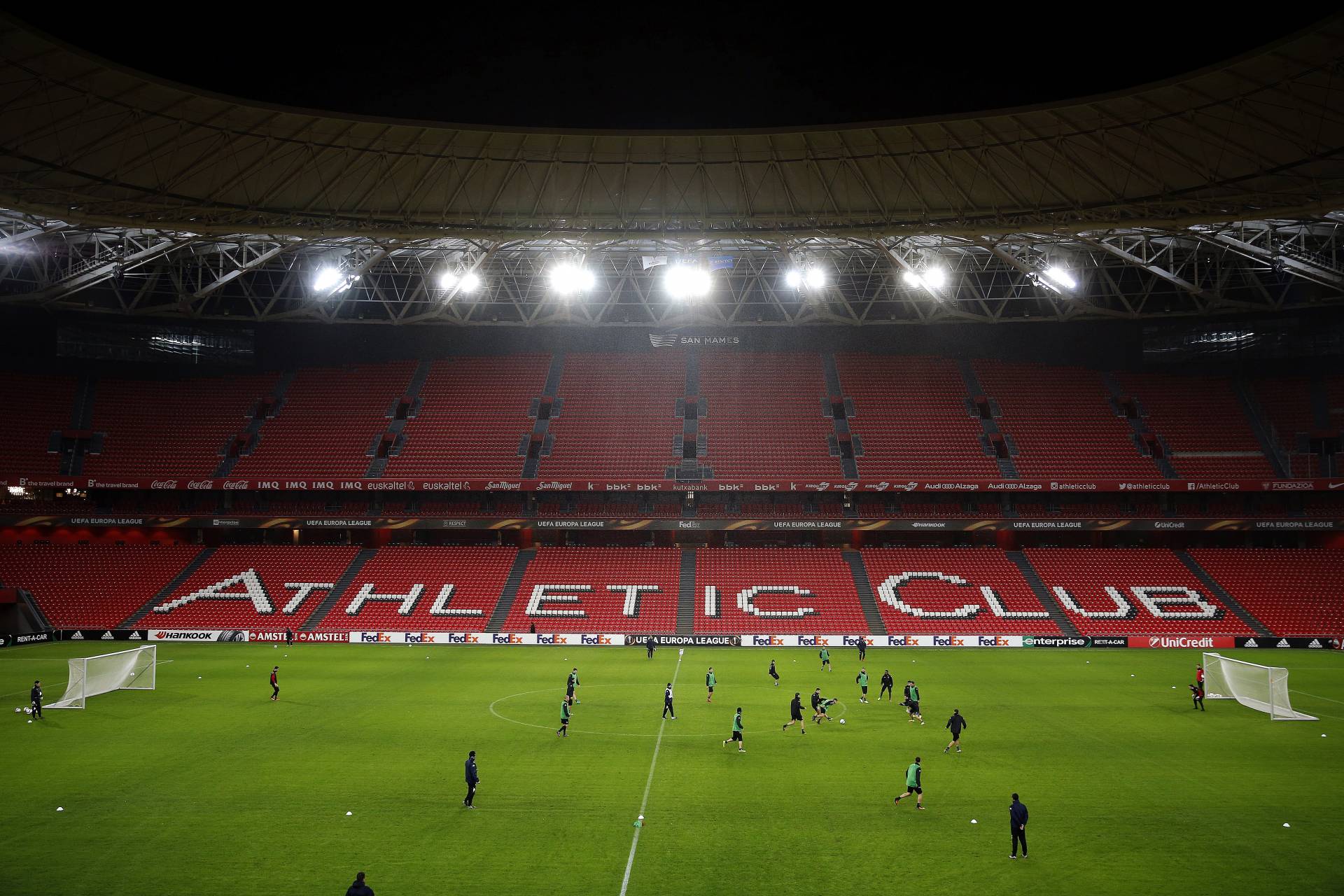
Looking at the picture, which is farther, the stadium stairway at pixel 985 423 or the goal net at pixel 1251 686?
the stadium stairway at pixel 985 423

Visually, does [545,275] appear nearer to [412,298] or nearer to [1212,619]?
[412,298]

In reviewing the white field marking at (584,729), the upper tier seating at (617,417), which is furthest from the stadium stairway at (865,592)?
the white field marking at (584,729)

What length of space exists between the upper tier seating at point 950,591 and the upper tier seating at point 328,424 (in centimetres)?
3296

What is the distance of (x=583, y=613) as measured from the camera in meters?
47.9

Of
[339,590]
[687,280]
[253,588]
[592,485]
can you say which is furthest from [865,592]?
[253,588]

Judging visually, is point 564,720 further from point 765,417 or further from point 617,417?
point 765,417

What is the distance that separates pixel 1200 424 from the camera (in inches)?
2242

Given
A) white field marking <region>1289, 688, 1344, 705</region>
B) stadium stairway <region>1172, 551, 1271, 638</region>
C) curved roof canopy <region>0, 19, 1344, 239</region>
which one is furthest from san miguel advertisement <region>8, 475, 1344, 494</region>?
white field marking <region>1289, 688, 1344, 705</region>

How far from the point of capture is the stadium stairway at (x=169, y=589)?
47.0 m

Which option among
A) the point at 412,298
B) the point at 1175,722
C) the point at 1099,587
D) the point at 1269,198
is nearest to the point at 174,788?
the point at 1175,722

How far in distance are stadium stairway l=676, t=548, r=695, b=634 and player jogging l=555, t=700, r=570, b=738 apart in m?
20.9

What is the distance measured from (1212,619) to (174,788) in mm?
47164

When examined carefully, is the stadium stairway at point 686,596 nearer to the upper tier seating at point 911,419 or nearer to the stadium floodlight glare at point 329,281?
the upper tier seating at point 911,419

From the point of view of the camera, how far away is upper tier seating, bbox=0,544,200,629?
47.6 metres
